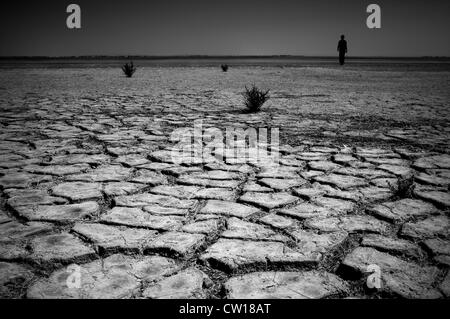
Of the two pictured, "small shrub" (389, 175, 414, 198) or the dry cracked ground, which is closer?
the dry cracked ground

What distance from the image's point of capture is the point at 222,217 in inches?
88.8

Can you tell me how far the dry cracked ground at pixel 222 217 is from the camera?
63.9 inches

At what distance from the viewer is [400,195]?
262 cm

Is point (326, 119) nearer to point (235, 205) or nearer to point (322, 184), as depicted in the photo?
point (322, 184)

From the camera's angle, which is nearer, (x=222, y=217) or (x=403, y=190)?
(x=222, y=217)

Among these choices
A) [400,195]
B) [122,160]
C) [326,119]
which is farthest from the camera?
[326,119]

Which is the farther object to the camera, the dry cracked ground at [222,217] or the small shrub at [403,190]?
the small shrub at [403,190]

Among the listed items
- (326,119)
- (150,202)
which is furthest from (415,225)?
(326,119)

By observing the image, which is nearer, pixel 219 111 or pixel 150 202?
pixel 150 202

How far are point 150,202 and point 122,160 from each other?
1104mm

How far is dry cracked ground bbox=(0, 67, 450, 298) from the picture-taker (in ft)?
5.32
